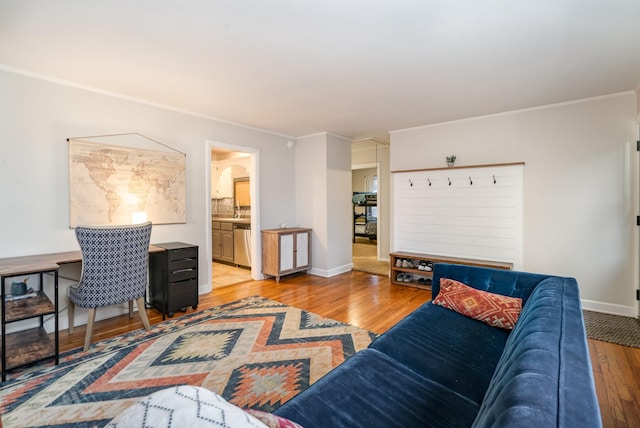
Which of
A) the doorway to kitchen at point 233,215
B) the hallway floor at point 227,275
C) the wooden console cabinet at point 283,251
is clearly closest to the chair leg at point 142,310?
the doorway to kitchen at point 233,215

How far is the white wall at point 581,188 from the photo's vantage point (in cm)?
335

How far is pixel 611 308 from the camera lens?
135 inches

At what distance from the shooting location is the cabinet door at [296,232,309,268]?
5078 mm

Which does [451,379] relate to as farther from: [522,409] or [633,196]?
[633,196]

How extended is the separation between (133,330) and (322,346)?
1.89 meters

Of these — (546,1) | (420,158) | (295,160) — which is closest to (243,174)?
(295,160)

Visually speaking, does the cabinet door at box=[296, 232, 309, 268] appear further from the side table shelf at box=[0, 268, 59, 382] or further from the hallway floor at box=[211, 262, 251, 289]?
the side table shelf at box=[0, 268, 59, 382]

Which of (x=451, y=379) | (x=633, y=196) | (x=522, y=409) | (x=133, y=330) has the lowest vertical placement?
(x=133, y=330)

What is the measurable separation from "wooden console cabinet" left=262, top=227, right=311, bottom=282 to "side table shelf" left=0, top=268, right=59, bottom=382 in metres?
2.70

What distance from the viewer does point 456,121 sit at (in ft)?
14.4

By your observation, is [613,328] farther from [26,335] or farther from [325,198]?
[26,335]

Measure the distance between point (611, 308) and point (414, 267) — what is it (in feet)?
7.31

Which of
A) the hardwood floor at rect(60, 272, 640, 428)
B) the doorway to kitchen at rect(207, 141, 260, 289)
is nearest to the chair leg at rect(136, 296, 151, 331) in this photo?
the hardwood floor at rect(60, 272, 640, 428)

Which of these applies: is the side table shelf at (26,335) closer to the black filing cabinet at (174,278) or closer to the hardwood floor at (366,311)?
the hardwood floor at (366,311)
